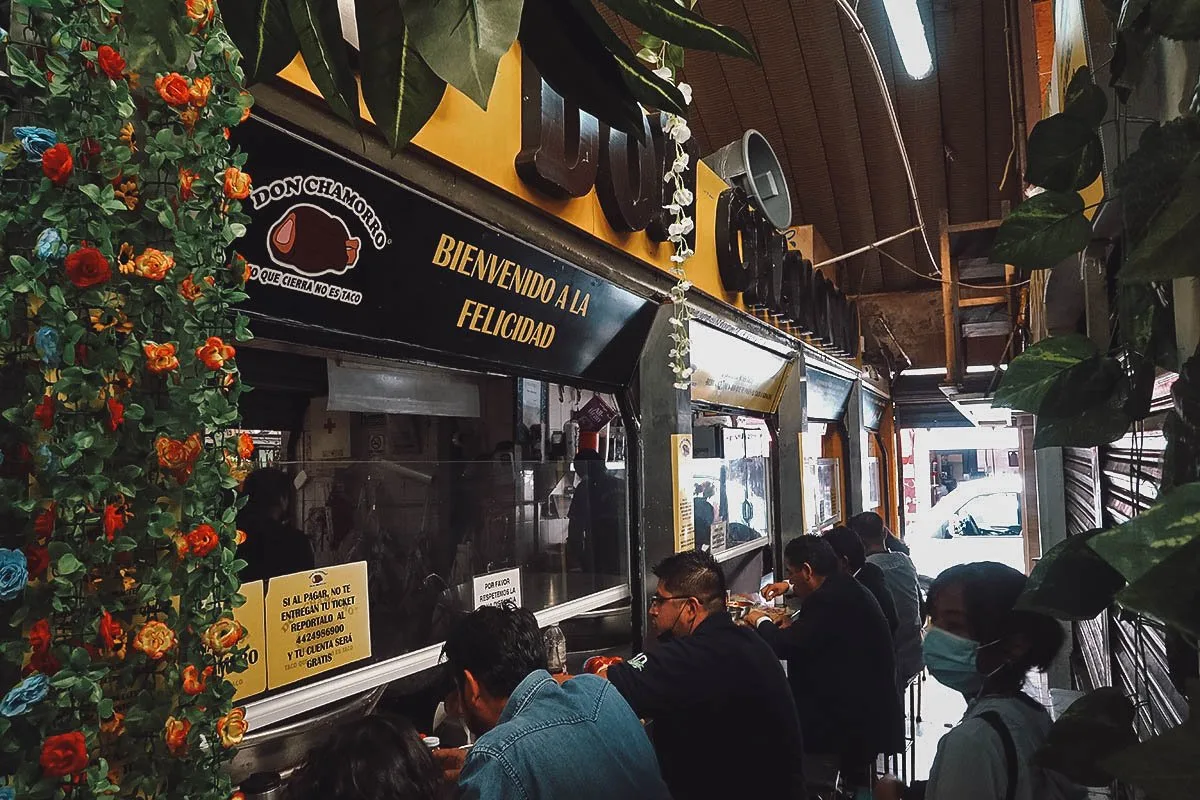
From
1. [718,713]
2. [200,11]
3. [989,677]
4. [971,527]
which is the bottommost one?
[971,527]

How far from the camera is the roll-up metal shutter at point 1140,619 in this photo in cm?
140

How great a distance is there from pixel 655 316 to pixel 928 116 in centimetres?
627

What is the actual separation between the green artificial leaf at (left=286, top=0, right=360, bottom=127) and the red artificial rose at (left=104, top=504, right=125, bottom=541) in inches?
32.9

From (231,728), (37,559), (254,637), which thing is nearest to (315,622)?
(254,637)

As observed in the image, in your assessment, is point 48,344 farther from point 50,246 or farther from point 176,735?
point 176,735

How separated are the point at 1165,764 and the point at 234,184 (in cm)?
152

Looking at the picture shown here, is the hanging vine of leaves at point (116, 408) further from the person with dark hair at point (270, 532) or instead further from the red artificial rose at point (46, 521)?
the person with dark hair at point (270, 532)

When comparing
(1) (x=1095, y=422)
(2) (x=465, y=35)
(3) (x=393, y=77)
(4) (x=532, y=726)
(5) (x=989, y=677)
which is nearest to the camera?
(2) (x=465, y=35)

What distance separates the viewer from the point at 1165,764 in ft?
1.98

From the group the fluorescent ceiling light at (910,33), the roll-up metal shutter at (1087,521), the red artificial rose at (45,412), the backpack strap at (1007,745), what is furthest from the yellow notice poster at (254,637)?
the fluorescent ceiling light at (910,33)

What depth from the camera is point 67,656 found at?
124cm

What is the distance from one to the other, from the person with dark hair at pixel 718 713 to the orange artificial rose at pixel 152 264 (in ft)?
6.39

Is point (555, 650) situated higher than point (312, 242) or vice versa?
point (312, 242)

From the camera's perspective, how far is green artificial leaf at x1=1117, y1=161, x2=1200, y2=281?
619 millimetres
